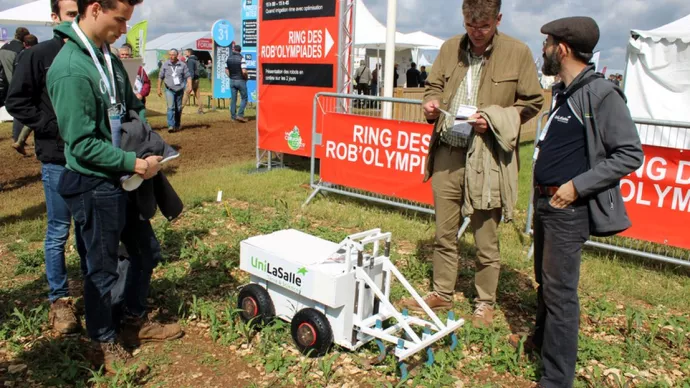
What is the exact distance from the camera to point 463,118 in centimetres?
361

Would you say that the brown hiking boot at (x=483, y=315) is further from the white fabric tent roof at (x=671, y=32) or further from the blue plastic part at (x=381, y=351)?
the white fabric tent roof at (x=671, y=32)

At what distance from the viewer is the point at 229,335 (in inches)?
147

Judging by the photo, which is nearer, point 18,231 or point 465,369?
point 465,369

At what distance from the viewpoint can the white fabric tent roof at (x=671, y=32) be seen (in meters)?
12.2

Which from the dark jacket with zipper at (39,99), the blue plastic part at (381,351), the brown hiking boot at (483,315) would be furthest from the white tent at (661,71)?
the dark jacket with zipper at (39,99)

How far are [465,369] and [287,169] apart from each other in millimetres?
6476

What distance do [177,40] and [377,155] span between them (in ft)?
122

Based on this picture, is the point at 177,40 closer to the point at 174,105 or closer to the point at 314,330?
the point at 174,105

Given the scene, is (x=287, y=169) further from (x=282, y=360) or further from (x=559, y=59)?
(x=559, y=59)

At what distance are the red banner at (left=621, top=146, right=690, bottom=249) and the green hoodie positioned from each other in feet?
14.6

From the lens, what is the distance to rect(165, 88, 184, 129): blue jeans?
13.4m

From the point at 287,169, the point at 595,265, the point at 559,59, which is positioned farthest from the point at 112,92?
the point at 287,169

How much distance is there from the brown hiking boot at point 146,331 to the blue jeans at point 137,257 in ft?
0.20

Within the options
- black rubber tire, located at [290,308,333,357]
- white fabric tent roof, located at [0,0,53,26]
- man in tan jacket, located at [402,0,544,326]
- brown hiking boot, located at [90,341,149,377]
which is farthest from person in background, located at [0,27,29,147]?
white fabric tent roof, located at [0,0,53,26]
